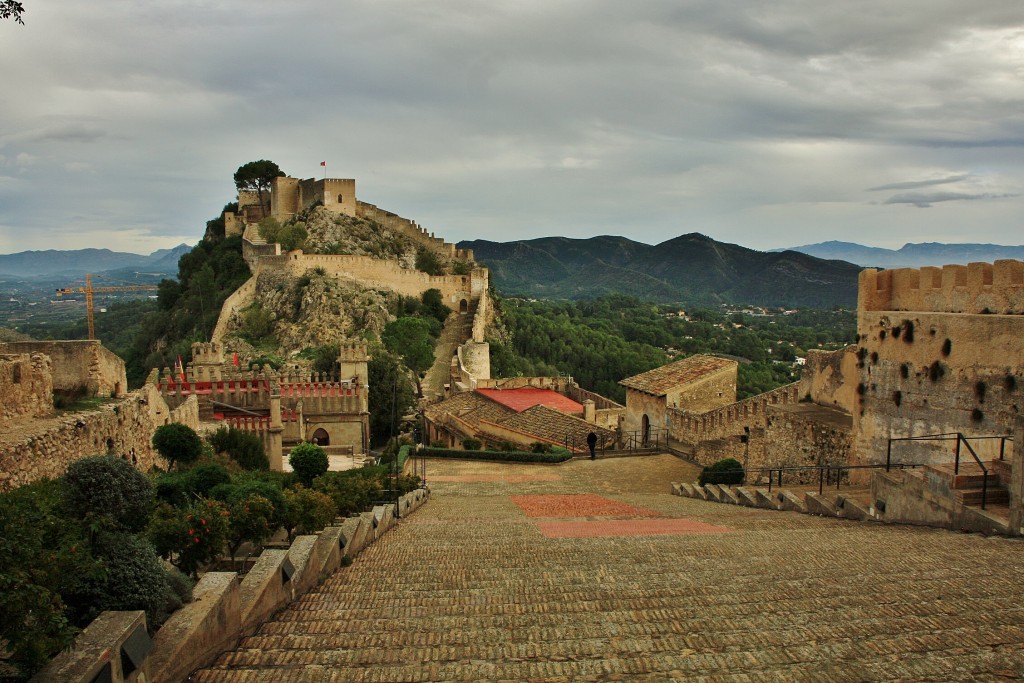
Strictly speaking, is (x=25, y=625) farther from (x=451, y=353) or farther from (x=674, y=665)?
(x=451, y=353)

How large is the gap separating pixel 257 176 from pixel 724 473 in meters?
62.9

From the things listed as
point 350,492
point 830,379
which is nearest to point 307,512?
point 350,492

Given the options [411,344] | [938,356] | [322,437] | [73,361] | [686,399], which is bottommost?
[322,437]

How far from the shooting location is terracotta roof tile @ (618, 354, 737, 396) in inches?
1019

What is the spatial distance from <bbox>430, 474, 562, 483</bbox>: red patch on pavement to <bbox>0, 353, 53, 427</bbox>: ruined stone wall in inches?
397

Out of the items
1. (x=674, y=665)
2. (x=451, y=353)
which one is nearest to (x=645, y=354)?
(x=451, y=353)

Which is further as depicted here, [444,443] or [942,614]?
[444,443]

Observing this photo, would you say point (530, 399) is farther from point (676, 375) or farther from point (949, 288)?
point (949, 288)

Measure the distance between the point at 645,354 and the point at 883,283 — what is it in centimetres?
5279

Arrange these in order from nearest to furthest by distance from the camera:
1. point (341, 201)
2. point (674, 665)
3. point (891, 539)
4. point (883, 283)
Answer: point (674, 665) → point (891, 539) → point (883, 283) → point (341, 201)

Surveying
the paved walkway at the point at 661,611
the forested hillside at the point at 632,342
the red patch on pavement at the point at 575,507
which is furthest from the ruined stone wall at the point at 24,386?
the forested hillside at the point at 632,342

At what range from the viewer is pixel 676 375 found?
2670 cm

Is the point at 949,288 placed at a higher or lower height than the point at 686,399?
higher

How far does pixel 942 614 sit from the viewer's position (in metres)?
5.07
